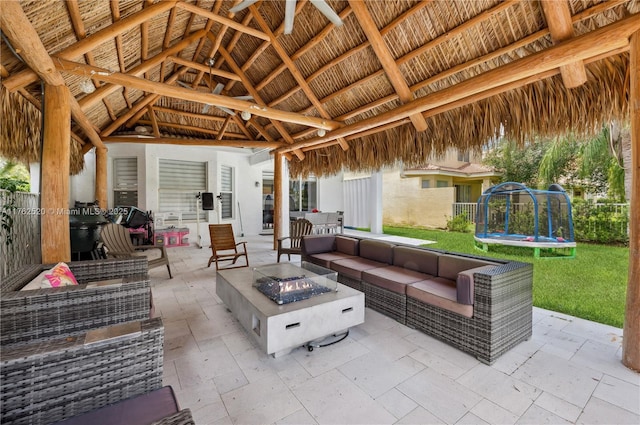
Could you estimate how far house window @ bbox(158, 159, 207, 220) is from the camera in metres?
8.11

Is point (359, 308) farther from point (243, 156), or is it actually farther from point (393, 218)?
point (393, 218)

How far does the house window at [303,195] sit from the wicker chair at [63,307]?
352 inches

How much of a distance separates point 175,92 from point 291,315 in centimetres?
357

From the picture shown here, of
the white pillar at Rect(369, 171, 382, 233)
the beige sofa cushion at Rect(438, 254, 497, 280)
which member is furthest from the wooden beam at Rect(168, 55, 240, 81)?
the white pillar at Rect(369, 171, 382, 233)

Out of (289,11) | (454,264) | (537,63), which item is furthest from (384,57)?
(454,264)

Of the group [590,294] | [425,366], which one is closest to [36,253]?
[425,366]

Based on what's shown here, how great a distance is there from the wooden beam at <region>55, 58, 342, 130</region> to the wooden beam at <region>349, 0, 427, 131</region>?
62.0 inches

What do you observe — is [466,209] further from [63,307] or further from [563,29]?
[63,307]

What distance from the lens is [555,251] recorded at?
20.8 feet

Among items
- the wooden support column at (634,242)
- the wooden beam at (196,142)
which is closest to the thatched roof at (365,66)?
the wooden support column at (634,242)

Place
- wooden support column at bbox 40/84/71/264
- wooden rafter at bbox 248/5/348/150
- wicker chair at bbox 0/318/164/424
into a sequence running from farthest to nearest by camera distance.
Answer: wooden rafter at bbox 248/5/348/150
wooden support column at bbox 40/84/71/264
wicker chair at bbox 0/318/164/424

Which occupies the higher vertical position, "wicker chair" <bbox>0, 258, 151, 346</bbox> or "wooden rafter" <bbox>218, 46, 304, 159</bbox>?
"wooden rafter" <bbox>218, 46, 304, 159</bbox>

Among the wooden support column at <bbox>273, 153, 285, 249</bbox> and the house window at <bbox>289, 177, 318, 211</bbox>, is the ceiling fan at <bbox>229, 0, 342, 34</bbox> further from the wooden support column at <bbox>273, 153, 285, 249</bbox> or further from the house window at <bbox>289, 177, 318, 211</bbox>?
the house window at <bbox>289, 177, 318, 211</bbox>

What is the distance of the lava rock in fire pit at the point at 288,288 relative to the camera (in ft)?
8.05
